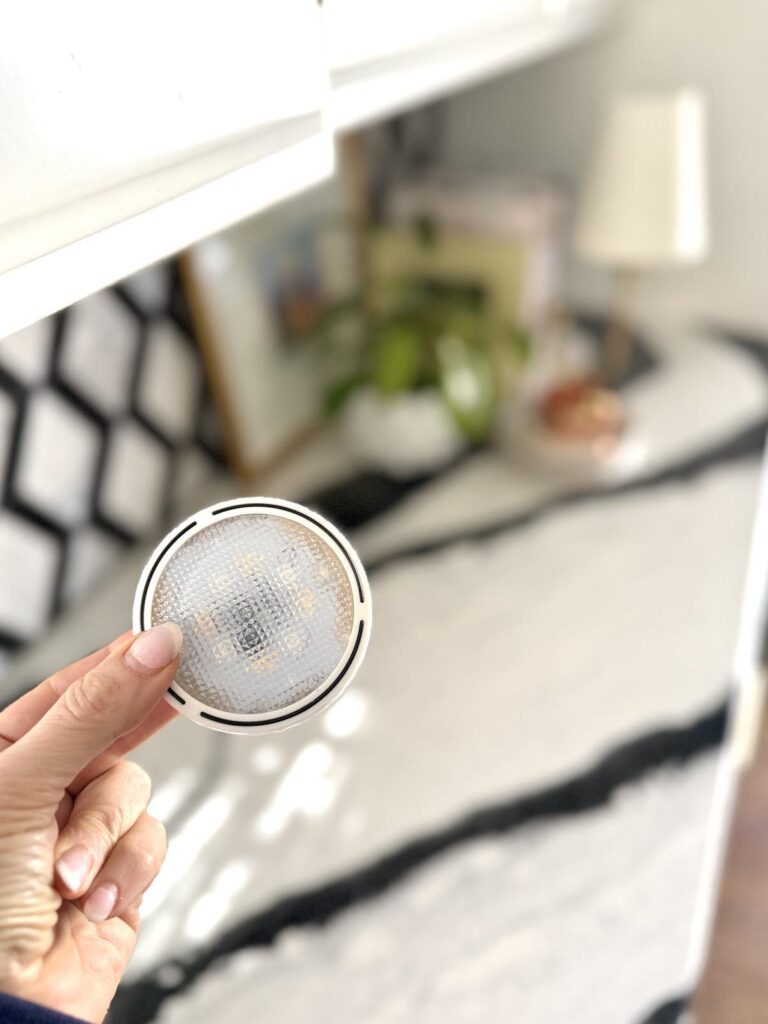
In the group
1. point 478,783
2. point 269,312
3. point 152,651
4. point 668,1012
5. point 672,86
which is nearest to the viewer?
point 152,651

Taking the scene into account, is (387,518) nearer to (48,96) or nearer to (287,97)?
(287,97)

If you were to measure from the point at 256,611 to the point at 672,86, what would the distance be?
1.36 meters

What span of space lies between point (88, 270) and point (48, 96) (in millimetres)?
76

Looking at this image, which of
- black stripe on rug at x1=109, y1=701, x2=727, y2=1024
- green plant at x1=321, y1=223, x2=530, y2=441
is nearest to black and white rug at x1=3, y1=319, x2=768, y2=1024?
black stripe on rug at x1=109, y1=701, x2=727, y2=1024

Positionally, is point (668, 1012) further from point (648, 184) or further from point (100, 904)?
point (648, 184)

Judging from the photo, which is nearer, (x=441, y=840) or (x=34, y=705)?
(x=34, y=705)

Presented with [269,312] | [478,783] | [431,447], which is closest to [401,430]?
[431,447]

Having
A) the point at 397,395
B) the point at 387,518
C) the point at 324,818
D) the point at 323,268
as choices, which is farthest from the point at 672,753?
the point at 323,268

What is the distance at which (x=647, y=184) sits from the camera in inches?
49.6

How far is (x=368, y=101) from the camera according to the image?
0.67m

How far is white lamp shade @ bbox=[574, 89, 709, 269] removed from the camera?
47.9 inches

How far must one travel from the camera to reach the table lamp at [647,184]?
1217 millimetres

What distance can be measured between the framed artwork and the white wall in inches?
18.0

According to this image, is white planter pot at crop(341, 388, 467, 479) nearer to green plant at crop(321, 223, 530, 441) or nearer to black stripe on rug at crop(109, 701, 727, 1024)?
green plant at crop(321, 223, 530, 441)
